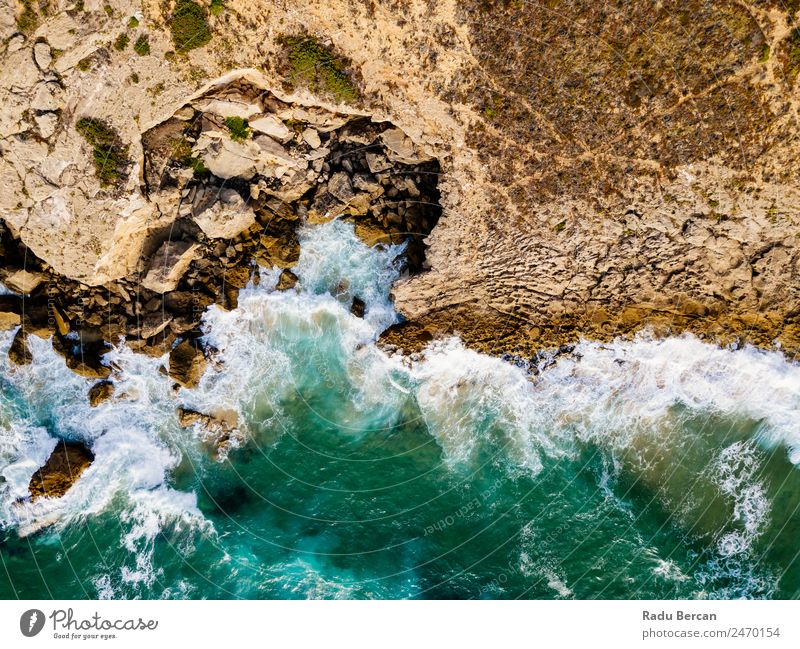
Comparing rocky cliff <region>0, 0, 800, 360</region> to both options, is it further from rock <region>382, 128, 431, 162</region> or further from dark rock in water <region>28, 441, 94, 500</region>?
dark rock in water <region>28, 441, 94, 500</region>

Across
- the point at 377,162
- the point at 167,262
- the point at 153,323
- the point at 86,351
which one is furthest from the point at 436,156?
the point at 86,351

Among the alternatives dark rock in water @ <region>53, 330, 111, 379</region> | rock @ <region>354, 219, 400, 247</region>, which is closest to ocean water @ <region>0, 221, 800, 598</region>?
rock @ <region>354, 219, 400, 247</region>

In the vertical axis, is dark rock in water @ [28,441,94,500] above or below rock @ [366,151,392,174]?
below

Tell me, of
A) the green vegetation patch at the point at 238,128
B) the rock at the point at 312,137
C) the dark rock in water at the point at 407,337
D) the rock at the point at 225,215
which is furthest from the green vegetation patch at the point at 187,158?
the dark rock in water at the point at 407,337

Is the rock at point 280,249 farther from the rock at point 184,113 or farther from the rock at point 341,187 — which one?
the rock at point 184,113

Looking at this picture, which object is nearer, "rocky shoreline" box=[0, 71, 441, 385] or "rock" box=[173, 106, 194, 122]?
"rock" box=[173, 106, 194, 122]
